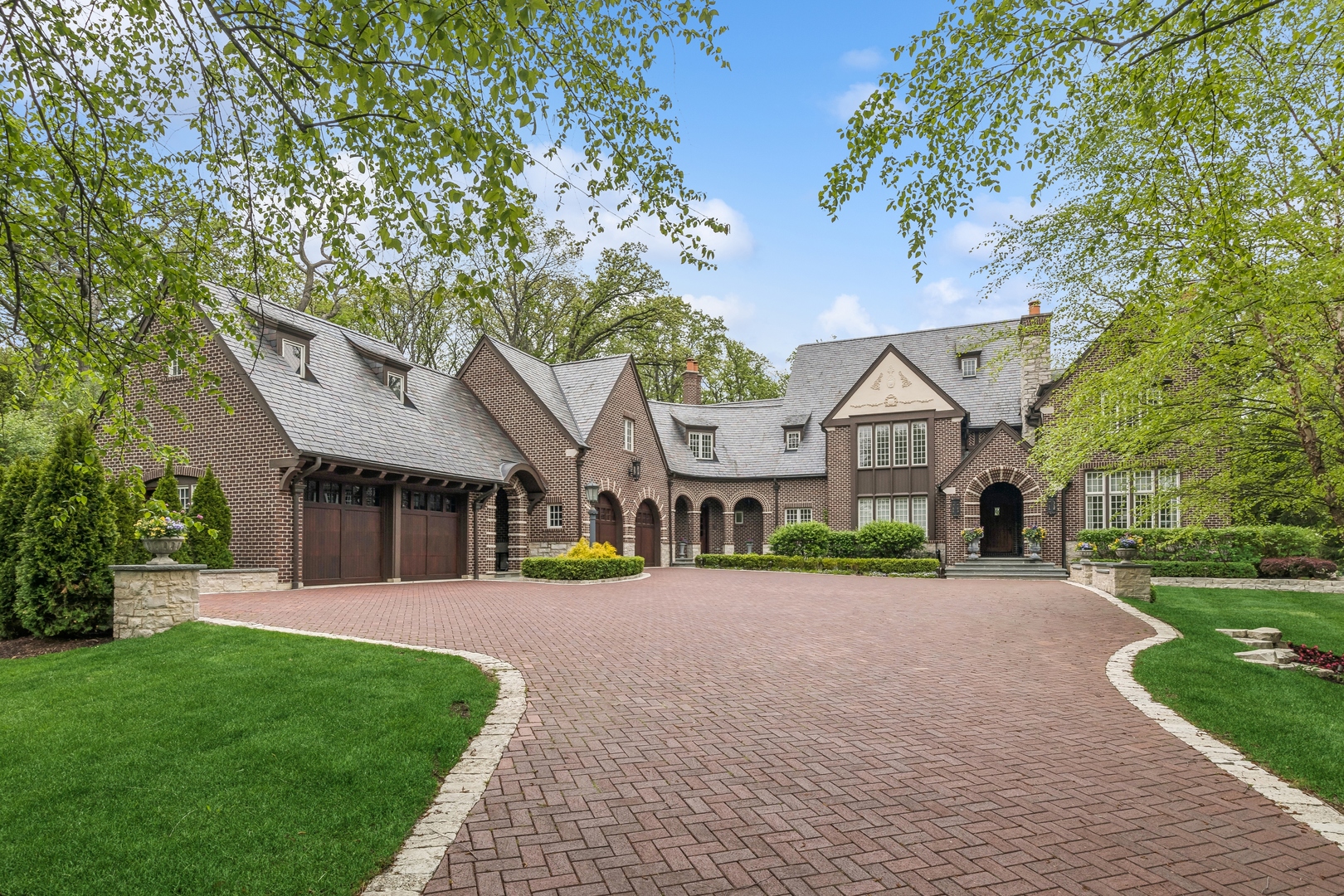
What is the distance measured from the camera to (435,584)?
18.3 metres

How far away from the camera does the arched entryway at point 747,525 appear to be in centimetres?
3372

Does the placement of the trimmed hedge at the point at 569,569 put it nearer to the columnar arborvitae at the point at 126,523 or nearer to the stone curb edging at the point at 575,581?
the stone curb edging at the point at 575,581

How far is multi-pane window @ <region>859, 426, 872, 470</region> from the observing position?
31031mm

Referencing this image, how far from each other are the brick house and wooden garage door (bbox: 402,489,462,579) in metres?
0.06

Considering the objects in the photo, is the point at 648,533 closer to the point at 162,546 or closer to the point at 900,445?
the point at 900,445

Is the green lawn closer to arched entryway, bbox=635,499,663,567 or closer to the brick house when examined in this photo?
the brick house

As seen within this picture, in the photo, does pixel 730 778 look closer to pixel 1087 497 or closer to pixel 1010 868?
pixel 1010 868

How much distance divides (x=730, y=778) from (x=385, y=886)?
2.22m

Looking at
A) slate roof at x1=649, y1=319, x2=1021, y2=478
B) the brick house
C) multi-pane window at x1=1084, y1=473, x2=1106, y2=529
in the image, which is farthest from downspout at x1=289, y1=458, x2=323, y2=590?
multi-pane window at x1=1084, y1=473, x2=1106, y2=529

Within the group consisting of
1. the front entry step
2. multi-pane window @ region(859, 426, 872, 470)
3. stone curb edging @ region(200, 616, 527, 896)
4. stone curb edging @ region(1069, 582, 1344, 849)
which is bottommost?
the front entry step

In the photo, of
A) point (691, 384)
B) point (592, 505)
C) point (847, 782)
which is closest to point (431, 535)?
point (592, 505)

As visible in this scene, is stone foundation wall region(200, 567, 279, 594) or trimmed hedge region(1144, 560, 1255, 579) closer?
stone foundation wall region(200, 567, 279, 594)

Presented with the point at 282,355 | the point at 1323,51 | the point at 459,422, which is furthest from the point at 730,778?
the point at 459,422

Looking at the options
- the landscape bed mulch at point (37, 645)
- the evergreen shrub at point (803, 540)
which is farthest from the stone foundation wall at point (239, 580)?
the evergreen shrub at point (803, 540)
